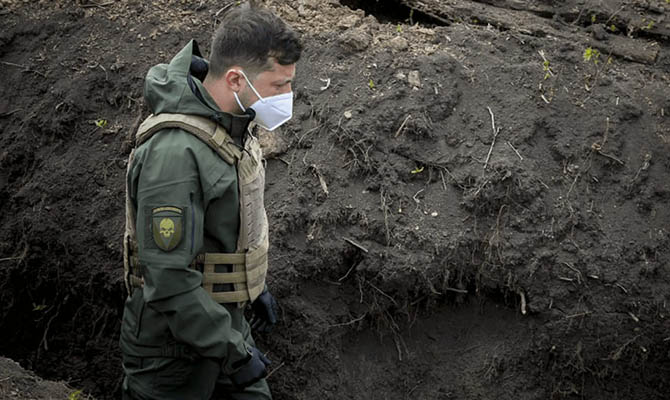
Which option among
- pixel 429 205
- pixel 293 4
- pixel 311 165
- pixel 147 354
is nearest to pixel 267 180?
pixel 311 165

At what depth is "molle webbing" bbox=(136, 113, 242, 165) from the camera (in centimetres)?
276

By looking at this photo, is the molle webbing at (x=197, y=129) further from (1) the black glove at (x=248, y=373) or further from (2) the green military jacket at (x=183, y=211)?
(1) the black glove at (x=248, y=373)

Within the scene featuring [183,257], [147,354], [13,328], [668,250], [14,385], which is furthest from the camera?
[13,328]

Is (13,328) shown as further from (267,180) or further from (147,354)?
(147,354)

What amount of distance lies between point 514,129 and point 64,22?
3.34m

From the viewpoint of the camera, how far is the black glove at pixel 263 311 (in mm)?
3527

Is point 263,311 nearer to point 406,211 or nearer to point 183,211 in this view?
point 183,211

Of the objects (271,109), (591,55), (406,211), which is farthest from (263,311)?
(591,55)

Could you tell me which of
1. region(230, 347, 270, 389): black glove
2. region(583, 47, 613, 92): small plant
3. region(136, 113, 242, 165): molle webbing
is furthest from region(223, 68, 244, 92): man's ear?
region(583, 47, 613, 92): small plant

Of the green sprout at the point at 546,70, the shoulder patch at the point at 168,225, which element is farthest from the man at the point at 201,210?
the green sprout at the point at 546,70

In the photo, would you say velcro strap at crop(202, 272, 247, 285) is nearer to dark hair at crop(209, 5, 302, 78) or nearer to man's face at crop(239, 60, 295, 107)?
man's face at crop(239, 60, 295, 107)

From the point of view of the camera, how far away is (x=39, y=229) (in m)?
4.73

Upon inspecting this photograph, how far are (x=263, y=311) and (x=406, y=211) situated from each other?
1338 mm

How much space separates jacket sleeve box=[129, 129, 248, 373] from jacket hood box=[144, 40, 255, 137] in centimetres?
12
